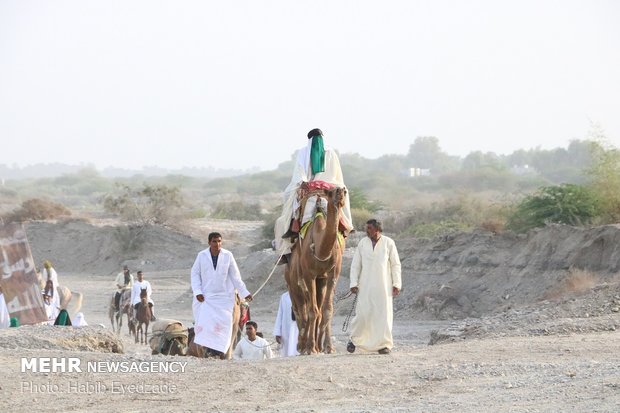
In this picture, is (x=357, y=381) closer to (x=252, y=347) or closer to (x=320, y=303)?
(x=320, y=303)

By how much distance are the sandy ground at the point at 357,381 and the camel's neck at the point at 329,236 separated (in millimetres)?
1376

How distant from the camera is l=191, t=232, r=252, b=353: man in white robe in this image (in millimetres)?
13859


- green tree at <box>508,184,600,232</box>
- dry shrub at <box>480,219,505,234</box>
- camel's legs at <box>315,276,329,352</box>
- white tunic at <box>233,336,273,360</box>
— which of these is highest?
green tree at <box>508,184,600,232</box>

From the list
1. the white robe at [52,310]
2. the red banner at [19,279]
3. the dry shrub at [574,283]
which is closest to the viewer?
the red banner at [19,279]

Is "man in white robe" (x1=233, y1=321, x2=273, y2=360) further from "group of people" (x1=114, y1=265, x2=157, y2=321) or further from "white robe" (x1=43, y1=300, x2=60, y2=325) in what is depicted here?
"group of people" (x1=114, y1=265, x2=157, y2=321)

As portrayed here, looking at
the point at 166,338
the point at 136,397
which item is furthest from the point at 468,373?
the point at 166,338

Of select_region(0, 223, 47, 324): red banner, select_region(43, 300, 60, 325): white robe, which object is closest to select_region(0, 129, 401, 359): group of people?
select_region(0, 223, 47, 324): red banner

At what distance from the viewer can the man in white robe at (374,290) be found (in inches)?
514

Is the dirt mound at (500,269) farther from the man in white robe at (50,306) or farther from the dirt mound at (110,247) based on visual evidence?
the dirt mound at (110,247)

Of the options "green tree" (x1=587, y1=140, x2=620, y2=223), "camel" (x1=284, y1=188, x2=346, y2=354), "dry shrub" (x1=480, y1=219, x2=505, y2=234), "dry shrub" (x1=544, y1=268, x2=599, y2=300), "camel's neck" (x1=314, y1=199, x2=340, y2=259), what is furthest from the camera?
"dry shrub" (x1=480, y1=219, x2=505, y2=234)

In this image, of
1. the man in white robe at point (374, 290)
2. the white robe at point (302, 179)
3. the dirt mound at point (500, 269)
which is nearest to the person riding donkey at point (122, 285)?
the dirt mound at point (500, 269)

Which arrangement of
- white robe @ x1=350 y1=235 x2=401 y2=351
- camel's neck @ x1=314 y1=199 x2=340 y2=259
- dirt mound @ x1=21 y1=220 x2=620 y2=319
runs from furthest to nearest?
dirt mound @ x1=21 y1=220 x2=620 y2=319 < white robe @ x1=350 y1=235 x2=401 y2=351 < camel's neck @ x1=314 y1=199 x2=340 y2=259

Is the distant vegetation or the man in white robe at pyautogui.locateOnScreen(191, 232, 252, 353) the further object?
the distant vegetation

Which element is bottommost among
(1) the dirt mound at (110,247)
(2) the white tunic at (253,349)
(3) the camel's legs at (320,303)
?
(1) the dirt mound at (110,247)
